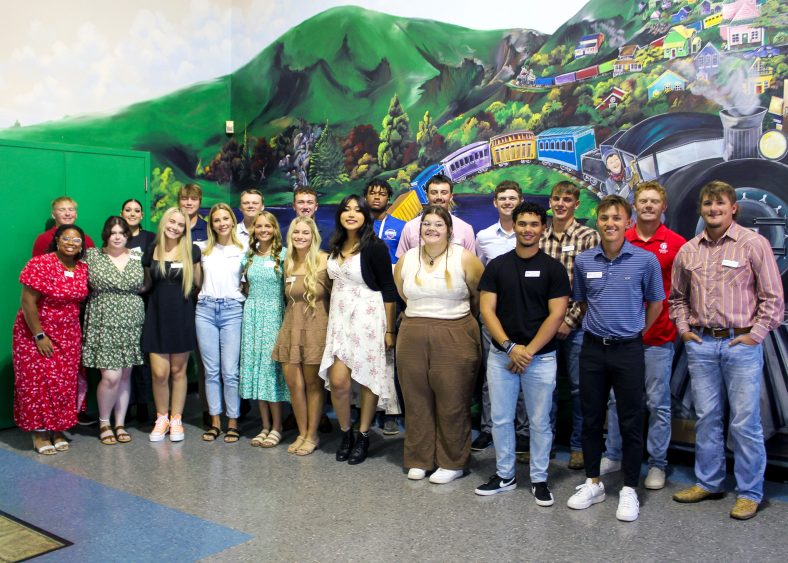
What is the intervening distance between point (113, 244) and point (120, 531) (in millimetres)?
Answer: 1996

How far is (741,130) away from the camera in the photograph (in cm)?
412

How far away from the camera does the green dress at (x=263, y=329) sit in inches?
180

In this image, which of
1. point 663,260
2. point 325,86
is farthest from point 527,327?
point 325,86

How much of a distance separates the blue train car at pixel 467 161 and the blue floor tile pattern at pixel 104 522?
317cm

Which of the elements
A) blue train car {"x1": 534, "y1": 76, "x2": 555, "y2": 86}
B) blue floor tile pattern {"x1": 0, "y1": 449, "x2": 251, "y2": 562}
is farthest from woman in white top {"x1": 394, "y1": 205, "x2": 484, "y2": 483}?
blue train car {"x1": 534, "y1": 76, "x2": 555, "y2": 86}

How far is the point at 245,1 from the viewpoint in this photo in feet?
23.5

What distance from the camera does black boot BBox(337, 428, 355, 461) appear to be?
173 inches

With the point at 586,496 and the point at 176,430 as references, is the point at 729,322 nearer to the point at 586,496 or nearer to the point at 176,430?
the point at 586,496

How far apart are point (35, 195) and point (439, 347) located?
319 cm

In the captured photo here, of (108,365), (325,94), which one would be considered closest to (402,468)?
(108,365)

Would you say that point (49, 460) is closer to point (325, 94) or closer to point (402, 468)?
point (402, 468)

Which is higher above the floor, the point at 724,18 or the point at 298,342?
the point at 724,18

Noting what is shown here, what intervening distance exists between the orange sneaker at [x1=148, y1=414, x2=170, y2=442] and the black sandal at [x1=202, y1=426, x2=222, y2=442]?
263 millimetres

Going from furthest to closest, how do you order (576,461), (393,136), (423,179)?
(393,136) < (423,179) < (576,461)
